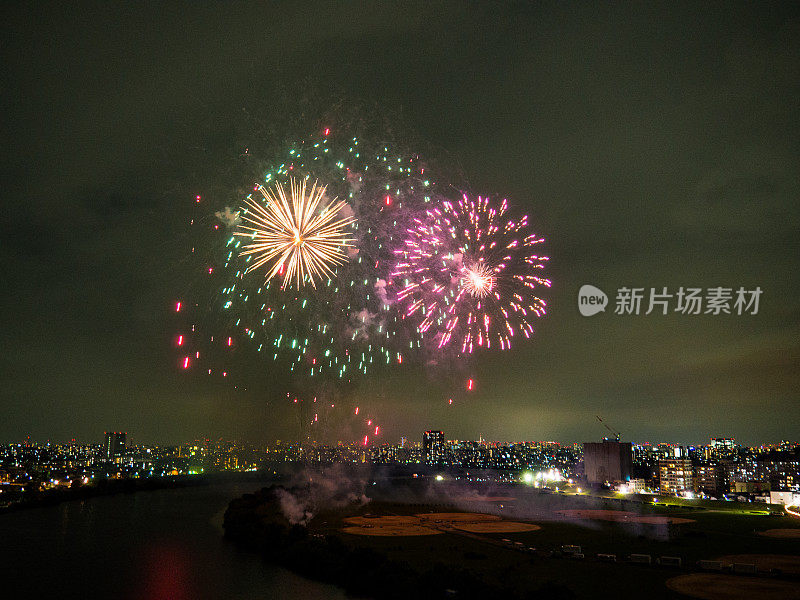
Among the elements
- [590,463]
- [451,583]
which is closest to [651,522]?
[451,583]

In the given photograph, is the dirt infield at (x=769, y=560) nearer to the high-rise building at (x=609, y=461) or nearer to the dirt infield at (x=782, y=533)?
the dirt infield at (x=782, y=533)

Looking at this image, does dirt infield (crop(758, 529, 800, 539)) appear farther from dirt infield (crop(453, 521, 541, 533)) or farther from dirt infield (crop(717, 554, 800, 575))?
dirt infield (crop(453, 521, 541, 533))

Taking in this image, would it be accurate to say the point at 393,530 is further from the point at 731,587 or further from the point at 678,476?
the point at 678,476

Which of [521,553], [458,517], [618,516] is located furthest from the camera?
[458,517]

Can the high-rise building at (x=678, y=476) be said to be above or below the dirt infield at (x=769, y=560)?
below

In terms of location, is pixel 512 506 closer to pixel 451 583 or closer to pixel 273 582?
pixel 273 582

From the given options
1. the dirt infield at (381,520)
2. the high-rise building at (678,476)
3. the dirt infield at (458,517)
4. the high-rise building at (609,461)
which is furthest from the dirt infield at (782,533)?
the high-rise building at (678,476)

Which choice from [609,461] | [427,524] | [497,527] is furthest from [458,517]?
[609,461]
